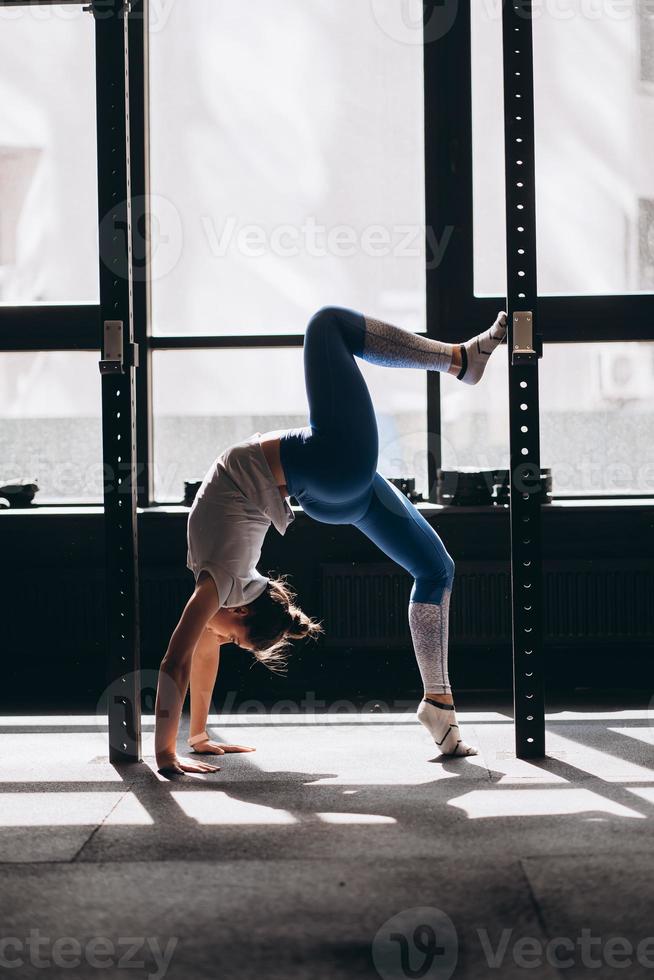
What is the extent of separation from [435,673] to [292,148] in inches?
91.9

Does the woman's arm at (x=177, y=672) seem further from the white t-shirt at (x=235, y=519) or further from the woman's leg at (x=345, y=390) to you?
the woman's leg at (x=345, y=390)

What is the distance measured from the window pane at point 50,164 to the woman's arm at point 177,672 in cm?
194

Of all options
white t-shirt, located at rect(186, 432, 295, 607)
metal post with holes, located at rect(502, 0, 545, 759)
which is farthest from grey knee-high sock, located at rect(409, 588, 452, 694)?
white t-shirt, located at rect(186, 432, 295, 607)

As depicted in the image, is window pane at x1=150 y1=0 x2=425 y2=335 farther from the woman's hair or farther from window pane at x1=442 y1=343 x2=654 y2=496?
the woman's hair

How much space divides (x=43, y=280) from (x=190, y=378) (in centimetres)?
73

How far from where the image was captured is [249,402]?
4.14 m

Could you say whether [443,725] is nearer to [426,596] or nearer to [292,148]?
[426,596]

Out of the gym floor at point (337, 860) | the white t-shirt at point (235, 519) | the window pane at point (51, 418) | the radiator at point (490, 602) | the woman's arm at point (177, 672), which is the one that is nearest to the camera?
the gym floor at point (337, 860)

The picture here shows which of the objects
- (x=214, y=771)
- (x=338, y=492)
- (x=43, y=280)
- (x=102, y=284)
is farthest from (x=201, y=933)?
(x=43, y=280)

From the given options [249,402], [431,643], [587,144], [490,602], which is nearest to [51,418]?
[249,402]

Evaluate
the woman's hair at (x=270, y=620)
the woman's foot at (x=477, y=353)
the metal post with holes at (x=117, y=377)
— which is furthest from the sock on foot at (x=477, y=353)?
the metal post with holes at (x=117, y=377)

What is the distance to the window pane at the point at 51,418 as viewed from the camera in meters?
4.14

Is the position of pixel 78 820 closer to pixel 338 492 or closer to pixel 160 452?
pixel 338 492

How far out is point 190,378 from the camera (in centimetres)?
414
